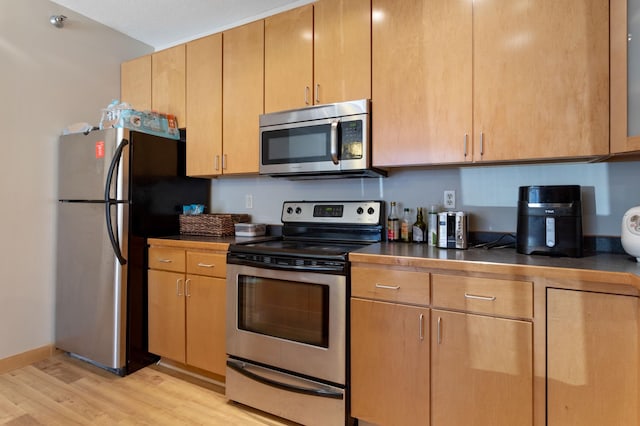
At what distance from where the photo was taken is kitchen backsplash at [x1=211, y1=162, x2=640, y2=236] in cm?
167

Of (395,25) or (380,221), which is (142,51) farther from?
(380,221)

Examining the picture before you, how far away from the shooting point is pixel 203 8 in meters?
2.53

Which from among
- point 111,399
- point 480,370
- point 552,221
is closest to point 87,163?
point 111,399

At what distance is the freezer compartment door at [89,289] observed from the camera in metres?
2.24

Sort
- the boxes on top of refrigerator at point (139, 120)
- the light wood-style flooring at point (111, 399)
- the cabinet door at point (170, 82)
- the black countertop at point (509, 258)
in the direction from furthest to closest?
the cabinet door at point (170, 82) < the boxes on top of refrigerator at point (139, 120) < the light wood-style flooring at point (111, 399) < the black countertop at point (509, 258)

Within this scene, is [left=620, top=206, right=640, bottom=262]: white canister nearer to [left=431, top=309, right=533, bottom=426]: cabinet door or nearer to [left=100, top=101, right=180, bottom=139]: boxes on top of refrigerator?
[left=431, top=309, right=533, bottom=426]: cabinet door

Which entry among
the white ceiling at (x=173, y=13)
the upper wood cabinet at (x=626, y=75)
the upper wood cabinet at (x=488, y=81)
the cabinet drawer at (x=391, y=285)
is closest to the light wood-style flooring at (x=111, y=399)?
the cabinet drawer at (x=391, y=285)

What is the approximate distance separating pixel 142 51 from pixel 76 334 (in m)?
2.48

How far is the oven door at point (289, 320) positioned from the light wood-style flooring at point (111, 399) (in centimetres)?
33

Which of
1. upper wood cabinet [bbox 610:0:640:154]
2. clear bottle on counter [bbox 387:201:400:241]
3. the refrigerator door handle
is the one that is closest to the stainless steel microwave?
clear bottle on counter [bbox 387:201:400:241]

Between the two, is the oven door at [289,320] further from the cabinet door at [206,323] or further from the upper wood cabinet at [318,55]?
the upper wood cabinet at [318,55]

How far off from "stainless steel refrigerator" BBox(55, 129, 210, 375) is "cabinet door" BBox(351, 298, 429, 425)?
1595 millimetres

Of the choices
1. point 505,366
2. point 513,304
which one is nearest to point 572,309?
point 513,304

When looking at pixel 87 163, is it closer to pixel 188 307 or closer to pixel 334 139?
pixel 188 307
